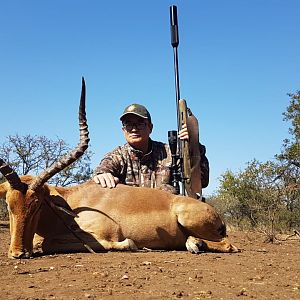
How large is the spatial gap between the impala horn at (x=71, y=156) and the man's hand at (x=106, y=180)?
0.74 meters

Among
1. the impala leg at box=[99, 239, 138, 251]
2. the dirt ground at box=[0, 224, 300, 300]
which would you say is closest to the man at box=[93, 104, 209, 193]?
the impala leg at box=[99, 239, 138, 251]

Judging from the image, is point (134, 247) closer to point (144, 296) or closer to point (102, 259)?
point (102, 259)

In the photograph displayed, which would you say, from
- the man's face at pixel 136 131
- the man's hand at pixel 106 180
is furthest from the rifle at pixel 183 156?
the man's hand at pixel 106 180

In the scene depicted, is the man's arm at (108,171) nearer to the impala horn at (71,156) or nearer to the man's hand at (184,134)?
the impala horn at (71,156)

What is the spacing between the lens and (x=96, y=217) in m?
5.64

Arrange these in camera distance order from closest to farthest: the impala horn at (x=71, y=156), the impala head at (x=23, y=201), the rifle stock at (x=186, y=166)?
1. the impala head at (x=23, y=201)
2. the impala horn at (x=71, y=156)
3. the rifle stock at (x=186, y=166)

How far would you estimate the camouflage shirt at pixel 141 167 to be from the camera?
7070 millimetres

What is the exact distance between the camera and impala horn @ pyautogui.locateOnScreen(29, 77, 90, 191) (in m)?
5.31

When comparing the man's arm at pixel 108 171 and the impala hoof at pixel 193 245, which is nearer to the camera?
the impala hoof at pixel 193 245

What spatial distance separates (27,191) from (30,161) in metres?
17.0

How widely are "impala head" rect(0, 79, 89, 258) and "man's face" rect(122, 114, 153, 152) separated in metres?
1.90

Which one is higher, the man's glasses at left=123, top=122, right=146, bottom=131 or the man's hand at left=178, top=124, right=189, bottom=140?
the man's glasses at left=123, top=122, right=146, bottom=131

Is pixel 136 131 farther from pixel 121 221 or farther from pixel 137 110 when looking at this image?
pixel 121 221

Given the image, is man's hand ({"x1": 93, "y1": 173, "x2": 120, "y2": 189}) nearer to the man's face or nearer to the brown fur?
the brown fur
